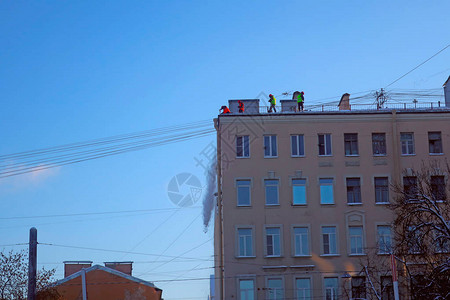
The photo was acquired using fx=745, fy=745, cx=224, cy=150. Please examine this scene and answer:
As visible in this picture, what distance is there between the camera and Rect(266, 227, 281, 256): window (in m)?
48.0

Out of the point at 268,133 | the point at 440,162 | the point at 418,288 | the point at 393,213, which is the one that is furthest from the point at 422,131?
the point at 418,288

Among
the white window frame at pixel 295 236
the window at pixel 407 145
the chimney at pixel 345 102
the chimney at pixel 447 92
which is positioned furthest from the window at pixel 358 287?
the chimney at pixel 447 92

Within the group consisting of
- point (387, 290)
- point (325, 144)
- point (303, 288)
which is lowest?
point (387, 290)

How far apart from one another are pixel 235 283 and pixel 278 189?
672cm

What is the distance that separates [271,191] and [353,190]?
18.0 feet

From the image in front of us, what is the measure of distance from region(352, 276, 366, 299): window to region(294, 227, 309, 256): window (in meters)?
3.55

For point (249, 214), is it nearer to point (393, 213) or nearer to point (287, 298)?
point (287, 298)

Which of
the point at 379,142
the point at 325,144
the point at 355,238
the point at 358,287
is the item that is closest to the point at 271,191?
the point at 325,144

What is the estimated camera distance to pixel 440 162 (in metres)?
49.4

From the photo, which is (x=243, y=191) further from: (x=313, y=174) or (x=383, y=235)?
(x=383, y=235)

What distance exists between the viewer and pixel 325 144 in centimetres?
4953

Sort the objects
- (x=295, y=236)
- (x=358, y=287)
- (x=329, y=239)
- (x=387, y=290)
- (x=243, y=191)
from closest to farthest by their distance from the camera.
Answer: (x=358, y=287) → (x=387, y=290) → (x=295, y=236) → (x=329, y=239) → (x=243, y=191)

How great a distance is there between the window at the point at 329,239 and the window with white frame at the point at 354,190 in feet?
7.49

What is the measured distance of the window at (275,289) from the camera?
4734 centimetres
